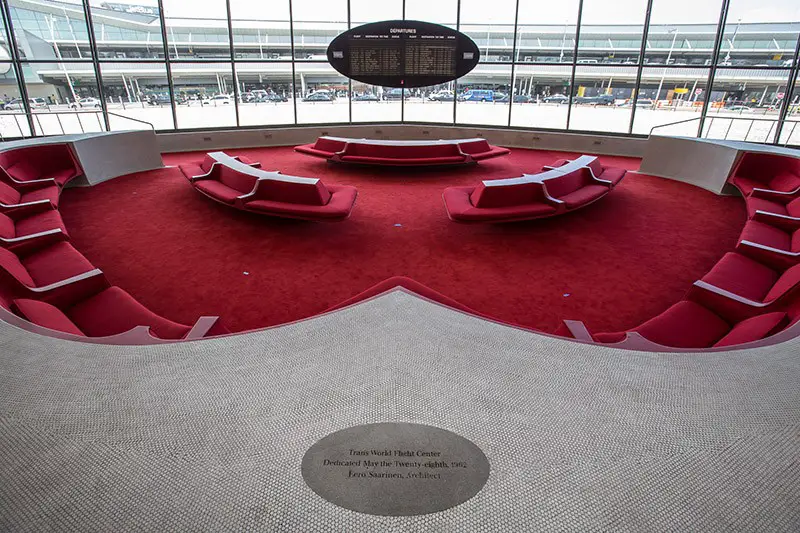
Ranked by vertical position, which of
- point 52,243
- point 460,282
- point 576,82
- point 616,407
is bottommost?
point 460,282

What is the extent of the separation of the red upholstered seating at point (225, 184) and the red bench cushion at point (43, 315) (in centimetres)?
312

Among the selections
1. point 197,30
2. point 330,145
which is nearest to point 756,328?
point 330,145

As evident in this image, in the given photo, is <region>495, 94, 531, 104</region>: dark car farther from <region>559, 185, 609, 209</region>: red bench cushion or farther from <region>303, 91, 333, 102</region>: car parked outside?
<region>559, 185, 609, 209</region>: red bench cushion

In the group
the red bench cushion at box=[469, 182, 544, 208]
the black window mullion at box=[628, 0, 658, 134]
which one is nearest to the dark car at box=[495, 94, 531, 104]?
the black window mullion at box=[628, 0, 658, 134]

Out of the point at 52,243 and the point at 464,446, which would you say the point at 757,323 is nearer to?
the point at 464,446

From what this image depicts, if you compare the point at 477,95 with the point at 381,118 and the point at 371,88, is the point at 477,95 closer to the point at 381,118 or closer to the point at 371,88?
the point at 381,118

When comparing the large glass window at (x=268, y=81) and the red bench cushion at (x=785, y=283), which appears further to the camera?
the large glass window at (x=268, y=81)

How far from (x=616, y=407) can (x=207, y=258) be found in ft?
14.0

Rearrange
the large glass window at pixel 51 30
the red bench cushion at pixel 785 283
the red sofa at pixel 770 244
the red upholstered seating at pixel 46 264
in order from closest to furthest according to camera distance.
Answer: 1. the red bench cushion at pixel 785 283
2. the red upholstered seating at pixel 46 264
3. the red sofa at pixel 770 244
4. the large glass window at pixel 51 30

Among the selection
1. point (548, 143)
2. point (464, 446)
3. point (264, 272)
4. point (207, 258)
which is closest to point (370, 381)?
point (464, 446)

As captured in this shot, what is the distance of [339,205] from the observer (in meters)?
5.18

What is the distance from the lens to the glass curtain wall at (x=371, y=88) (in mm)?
8820

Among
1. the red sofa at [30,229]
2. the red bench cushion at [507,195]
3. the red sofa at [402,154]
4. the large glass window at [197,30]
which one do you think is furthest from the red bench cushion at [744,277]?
the large glass window at [197,30]

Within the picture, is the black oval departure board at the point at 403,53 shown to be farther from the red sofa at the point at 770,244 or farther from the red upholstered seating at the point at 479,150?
the red sofa at the point at 770,244
